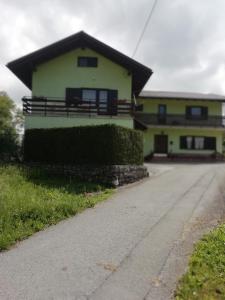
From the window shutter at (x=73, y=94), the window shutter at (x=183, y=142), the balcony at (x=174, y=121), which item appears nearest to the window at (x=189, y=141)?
the window shutter at (x=183, y=142)

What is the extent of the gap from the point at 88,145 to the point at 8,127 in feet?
48.5

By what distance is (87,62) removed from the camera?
88.9 feet

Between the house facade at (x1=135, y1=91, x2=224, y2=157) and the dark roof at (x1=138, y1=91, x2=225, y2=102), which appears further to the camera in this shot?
the dark roof at (x1=138, y1=91, x2=225, y2=102)

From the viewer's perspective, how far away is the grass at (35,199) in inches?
376

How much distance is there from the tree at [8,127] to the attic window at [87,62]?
605 centimetres

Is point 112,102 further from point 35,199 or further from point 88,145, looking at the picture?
point 35,199

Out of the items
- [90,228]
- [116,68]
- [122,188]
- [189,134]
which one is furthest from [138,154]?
[189,134]

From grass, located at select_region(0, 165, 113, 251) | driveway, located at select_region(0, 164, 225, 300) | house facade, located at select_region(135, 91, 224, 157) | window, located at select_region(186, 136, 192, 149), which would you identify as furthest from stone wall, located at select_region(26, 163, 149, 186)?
window, located at select_region(186, 136, 192, 149)

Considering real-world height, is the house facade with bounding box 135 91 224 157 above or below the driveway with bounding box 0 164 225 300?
above

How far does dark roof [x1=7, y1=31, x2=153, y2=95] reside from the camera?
2575 centimetres

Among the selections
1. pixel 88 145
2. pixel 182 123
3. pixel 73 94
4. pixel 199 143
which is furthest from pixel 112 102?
pixel 199 143

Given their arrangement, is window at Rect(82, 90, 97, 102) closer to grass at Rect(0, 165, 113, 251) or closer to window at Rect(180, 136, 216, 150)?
grass at Rect(0, 165, 113, 251)

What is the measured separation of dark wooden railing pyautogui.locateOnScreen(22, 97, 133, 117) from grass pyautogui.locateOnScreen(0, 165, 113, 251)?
639 centimetres

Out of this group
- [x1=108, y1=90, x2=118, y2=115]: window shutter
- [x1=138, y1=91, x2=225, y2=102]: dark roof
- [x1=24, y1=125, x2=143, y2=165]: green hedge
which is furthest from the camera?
[x1=138, y1=91, x2=225, y2=102]: dark roof
